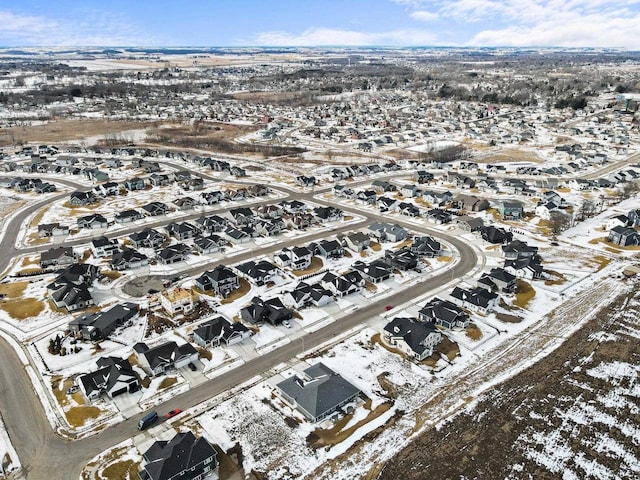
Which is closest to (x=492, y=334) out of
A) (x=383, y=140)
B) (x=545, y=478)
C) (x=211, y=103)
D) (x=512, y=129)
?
(x=545, y=478)

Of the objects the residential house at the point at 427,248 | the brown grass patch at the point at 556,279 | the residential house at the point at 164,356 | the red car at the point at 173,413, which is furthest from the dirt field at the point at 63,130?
the brown grass patch at the point at 556,279

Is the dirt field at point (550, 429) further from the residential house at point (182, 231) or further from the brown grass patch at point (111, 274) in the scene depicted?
the residential house at point (182, 231)

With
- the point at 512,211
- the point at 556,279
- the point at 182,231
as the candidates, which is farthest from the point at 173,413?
the point at 512,211

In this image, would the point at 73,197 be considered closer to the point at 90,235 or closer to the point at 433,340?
the point at 90,235

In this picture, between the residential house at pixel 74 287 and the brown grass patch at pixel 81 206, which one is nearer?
the residential house at pixel 74 287

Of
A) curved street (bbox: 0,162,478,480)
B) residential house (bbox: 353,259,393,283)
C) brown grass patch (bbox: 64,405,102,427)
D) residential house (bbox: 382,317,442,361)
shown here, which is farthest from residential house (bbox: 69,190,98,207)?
residential house (bbox: 382,317,442,361)
